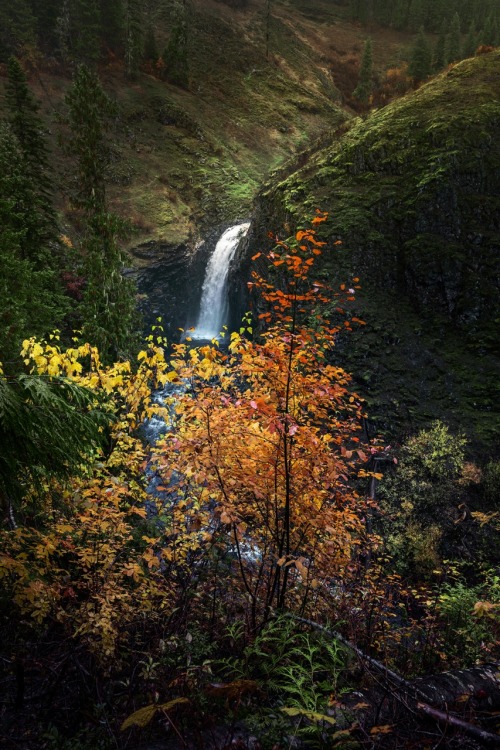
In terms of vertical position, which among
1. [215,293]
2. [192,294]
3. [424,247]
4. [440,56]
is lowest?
[424,247]

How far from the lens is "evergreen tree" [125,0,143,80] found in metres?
39.0

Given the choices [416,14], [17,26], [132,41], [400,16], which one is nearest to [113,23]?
[132,41]

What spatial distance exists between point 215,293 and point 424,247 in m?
14.3

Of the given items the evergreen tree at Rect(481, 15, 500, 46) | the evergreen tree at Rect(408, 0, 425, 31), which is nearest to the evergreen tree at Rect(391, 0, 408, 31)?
the evergreen tree at Rect(408, 0, 425, 31)

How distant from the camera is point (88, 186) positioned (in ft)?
53.4

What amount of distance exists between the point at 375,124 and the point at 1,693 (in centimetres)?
2328

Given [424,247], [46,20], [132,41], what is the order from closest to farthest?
[424,247] < [46,20] < [132,41]

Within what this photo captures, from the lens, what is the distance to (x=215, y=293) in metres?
26.7

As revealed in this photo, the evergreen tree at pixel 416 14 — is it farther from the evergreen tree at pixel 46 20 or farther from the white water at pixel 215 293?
the white water at pixel 215 293

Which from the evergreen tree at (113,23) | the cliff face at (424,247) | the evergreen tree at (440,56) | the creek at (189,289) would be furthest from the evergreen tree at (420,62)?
the creek at (189,289)

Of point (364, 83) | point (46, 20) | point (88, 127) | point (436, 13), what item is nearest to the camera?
point (88, 127)

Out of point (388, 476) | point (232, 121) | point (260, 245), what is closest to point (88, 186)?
point (260, 245)

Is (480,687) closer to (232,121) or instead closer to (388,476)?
(388,476)

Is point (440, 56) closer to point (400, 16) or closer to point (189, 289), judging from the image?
point (400, 16)
